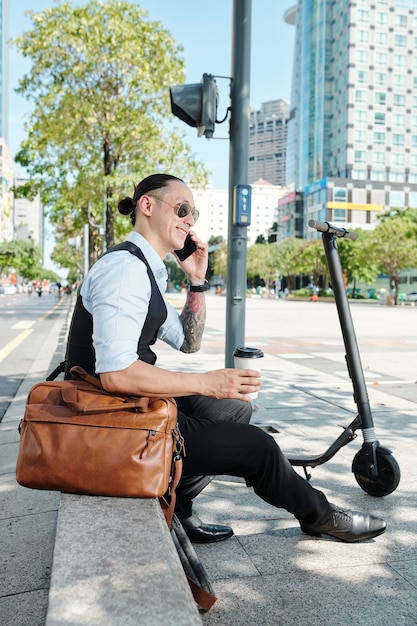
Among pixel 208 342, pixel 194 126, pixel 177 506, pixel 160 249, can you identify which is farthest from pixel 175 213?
pixel 208 342

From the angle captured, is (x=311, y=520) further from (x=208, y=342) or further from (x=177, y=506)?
(x=208, y=342)

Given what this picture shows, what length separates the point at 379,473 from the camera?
333 centimetres

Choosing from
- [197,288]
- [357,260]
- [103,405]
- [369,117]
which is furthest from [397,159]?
[103,405]

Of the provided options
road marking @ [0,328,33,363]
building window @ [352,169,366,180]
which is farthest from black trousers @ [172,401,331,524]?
building window @ [352,169,366,180]

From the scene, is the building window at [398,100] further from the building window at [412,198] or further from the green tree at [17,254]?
the green tree at [17,254]

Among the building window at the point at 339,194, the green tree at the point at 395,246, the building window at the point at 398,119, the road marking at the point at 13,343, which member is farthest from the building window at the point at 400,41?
the road marking at the point at 13,343

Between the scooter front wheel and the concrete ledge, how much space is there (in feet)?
5.55

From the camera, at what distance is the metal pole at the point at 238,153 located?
483 cm

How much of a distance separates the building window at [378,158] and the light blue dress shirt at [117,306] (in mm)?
93196

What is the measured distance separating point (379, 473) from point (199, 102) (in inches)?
115

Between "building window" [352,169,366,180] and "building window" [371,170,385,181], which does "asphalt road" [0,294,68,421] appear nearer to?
"building window" [352,169,366,180]

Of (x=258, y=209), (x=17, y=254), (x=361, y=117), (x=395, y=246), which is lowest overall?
(x=395, y=246)

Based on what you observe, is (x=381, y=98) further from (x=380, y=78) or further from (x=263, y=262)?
(x=263, y=262)

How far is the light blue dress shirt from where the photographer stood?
2.06 m
